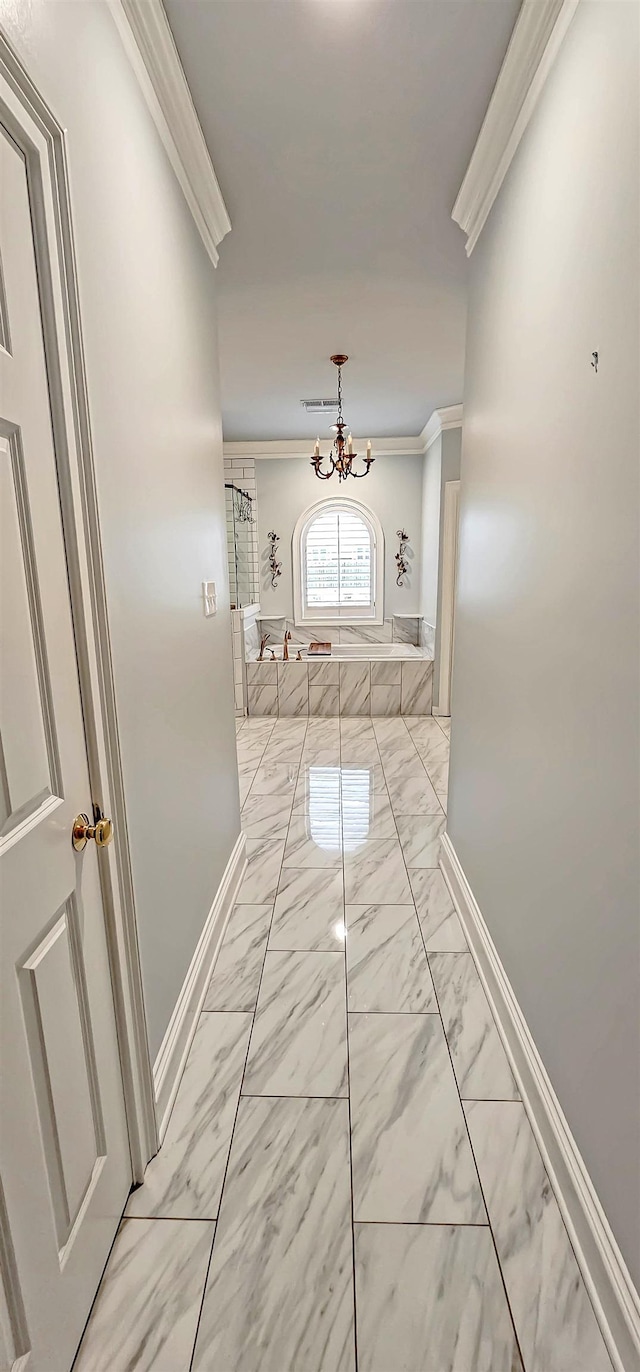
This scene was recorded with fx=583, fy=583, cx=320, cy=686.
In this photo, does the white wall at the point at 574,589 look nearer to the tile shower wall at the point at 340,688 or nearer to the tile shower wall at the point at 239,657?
the tile shower wall at the point at 340,688

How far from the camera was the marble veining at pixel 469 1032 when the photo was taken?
1548mm

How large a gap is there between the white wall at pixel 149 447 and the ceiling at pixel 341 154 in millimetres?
275

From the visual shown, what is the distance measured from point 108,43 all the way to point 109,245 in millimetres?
406

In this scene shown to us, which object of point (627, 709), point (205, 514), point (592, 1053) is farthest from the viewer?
point (205, 514)

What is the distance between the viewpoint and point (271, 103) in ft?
5.36

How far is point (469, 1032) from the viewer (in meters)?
1.73

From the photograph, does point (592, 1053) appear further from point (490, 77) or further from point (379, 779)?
point (379, 779)

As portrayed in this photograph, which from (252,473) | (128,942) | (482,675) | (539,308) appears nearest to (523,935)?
(482,675)

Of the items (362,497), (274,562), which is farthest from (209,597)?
(362,497)

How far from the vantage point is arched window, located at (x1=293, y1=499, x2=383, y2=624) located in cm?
652

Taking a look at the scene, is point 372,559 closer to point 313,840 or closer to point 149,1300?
point 313,840

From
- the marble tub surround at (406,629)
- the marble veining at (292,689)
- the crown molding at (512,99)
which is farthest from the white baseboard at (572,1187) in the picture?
the marble tub surround at (406,629)

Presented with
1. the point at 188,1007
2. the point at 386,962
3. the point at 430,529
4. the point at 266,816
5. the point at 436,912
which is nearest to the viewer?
the point at 188,1007

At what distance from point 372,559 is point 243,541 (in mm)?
1458
